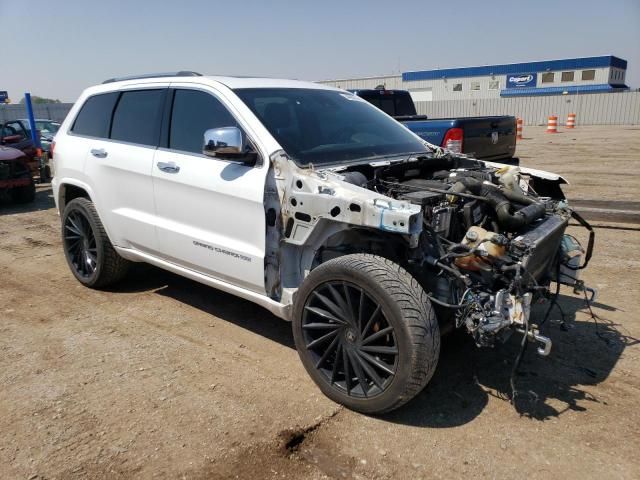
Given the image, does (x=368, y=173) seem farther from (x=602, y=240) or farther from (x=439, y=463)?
(x=602, y=240)

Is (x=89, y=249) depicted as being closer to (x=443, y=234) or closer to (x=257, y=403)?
(x=257, y=403)

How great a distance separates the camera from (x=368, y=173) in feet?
12.1

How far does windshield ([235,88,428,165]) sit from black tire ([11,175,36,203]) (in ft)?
28.8

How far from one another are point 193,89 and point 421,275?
7.33 feet

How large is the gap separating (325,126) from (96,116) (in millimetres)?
2397

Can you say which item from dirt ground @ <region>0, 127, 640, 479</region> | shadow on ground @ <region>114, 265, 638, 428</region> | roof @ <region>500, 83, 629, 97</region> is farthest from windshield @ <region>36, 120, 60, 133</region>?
roof @ <region>500, 83, 629, 97</region>

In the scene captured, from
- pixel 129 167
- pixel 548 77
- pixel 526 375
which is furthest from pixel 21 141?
pixel 548 77

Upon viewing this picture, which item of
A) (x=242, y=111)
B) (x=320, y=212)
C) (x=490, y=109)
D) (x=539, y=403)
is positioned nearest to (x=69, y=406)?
(x=320, y=212)

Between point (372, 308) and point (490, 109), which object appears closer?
point (372, 308)

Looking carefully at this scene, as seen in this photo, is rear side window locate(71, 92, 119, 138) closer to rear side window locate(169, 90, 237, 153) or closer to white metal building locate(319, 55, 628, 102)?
rear side window locate(169, 90, 237, 153)

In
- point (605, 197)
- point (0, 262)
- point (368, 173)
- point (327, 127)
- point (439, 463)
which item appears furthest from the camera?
point (605, 197)

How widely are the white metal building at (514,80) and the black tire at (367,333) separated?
5110cm

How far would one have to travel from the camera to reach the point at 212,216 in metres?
3.85

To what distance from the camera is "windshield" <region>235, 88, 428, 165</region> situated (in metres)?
3.73
